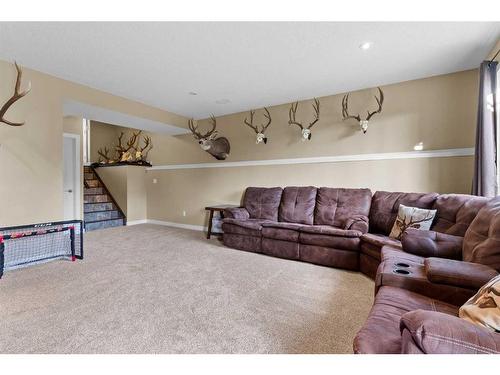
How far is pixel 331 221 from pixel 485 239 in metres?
1.95

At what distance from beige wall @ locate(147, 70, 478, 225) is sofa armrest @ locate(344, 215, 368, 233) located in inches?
28.7

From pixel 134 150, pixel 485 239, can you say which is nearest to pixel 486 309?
pixel 485 239

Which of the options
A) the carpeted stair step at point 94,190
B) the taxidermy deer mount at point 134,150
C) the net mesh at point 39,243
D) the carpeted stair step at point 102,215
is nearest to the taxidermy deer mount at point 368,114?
the net mesh at point 39,243

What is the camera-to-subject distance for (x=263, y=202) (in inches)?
172

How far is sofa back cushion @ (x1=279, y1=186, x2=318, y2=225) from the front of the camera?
393cm

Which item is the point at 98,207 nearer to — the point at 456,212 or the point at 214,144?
the point at 214,144

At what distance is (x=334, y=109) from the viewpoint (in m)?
4.09

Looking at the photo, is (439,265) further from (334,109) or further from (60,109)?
(60,109)

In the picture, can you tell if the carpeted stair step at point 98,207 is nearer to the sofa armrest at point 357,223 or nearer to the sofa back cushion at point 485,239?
the sofa armrest at point 357,223

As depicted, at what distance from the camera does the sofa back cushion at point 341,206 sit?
3.51 metres

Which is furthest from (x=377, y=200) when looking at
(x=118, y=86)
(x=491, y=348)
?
(x=118, y=86)

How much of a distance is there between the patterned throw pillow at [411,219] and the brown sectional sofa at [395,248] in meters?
0.09

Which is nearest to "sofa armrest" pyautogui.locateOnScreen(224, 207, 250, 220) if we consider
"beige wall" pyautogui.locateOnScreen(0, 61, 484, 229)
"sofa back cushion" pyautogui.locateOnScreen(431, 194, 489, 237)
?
"beige wall" pyautogui.locateOnScreen(0, 61, 484, 229)

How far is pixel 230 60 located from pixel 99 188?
5.42 meters
